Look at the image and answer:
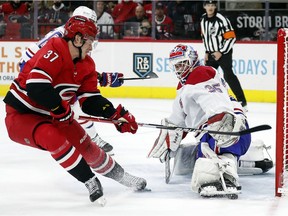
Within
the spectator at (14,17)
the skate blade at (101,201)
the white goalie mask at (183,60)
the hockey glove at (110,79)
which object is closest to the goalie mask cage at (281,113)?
the white goalie mask at (183,60)

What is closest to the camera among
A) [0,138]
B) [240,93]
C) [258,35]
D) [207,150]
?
[207,150]

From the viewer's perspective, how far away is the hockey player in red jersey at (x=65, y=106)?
3619 mm

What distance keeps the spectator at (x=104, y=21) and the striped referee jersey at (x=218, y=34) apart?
143 cm

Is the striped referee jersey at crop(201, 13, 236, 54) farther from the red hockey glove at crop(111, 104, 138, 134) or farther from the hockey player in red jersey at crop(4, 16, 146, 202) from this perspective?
the red hockey glove at crop(111, 104, 138, 134)

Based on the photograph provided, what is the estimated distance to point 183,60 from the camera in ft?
13.7

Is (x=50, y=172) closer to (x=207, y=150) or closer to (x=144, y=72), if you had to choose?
(x=207, y=150)

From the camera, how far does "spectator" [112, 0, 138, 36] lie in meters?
9.45

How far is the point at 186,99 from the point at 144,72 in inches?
200

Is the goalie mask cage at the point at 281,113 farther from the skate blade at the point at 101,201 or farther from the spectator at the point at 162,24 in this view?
the spectator at the point at 162,24

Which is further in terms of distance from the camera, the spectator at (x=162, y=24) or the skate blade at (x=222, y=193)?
the spectator at (x=162, y=24)

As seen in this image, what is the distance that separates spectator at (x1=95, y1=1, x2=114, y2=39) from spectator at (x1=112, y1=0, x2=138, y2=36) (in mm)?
65

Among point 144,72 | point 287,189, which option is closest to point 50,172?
point 287,189

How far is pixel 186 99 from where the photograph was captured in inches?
163

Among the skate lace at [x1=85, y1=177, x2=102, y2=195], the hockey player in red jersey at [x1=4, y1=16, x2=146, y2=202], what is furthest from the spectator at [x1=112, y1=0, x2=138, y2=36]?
the skate lace at [x1=85, y1=177, x2=102, y2=195]
